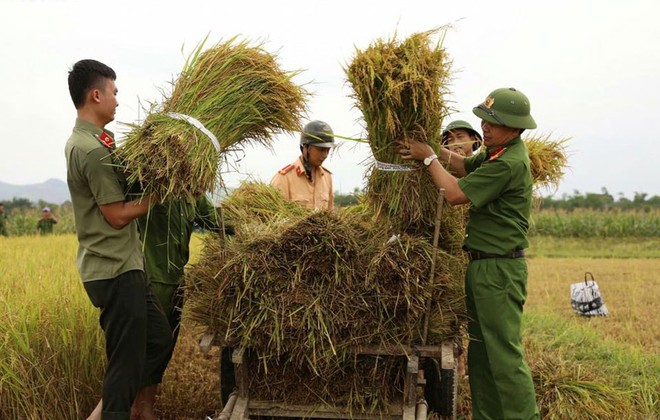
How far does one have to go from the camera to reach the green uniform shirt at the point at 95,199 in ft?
8.77

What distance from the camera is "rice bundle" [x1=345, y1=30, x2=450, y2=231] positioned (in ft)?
9.04

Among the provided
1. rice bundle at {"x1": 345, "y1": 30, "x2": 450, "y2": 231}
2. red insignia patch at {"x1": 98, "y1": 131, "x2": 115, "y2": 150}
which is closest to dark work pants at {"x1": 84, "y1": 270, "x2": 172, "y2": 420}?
red insignia patch at {"x1": 98, "y1": 131, "x2": 115, "y2": 150}

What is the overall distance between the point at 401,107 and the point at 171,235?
4.98ft

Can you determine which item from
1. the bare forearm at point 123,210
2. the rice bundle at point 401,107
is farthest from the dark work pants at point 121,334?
the rice bundle at point 401,107

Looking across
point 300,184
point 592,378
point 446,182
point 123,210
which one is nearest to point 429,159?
point 446,182

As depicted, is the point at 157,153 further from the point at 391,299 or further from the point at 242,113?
the point at 391,299

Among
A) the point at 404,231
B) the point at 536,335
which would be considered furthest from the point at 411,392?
the point at 536,335

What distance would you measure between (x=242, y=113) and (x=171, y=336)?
1264 mm

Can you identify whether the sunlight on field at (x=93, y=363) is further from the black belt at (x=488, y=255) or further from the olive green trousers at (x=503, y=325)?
the black belt at (x=488, y=255)

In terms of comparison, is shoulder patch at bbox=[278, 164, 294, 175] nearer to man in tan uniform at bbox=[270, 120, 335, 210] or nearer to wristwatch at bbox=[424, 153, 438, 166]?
man in tan uniform at bbox=[270, 120, 335, 210]

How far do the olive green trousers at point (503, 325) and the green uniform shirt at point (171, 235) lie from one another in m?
1.54

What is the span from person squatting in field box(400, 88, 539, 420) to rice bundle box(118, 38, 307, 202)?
2.65 ft

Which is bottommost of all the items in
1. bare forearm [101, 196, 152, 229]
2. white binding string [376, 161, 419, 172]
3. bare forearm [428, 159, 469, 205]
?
bare forearm [101, 196, 152, 229]

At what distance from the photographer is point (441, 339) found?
2893 millimetres
